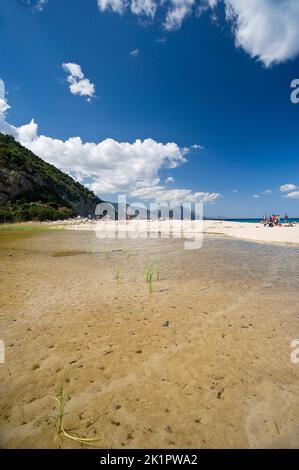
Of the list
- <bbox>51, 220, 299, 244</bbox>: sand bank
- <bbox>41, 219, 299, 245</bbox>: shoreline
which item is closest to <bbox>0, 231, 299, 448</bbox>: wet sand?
<bbox>41, 219, 299, 245</bbox>: shoreline

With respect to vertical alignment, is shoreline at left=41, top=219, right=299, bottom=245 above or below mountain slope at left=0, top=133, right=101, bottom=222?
below

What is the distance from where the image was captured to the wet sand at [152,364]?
2.75 m

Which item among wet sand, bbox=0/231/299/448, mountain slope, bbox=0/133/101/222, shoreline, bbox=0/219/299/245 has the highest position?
mountain slope, bbox=0/133/101/222

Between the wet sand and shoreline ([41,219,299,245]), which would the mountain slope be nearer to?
shoreline ([41,219,299,245])

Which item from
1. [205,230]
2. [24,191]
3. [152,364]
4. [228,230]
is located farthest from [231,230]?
[24,191]

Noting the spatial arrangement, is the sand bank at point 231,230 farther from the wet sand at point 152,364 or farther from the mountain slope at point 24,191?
the wet sand at point 152,364

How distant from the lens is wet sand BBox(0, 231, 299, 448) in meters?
2.75

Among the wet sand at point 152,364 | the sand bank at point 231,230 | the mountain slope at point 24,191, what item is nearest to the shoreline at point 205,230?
the sand bank at point 231,230

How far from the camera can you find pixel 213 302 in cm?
668

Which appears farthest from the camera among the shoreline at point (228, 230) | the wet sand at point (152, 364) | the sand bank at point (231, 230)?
the sand bank at point (231, 230)

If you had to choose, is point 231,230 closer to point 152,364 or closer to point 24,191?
point 152,364

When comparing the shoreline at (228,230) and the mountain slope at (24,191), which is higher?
the mountain slope at (24,191)

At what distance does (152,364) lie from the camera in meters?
3.96

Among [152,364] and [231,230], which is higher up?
[231,230]
